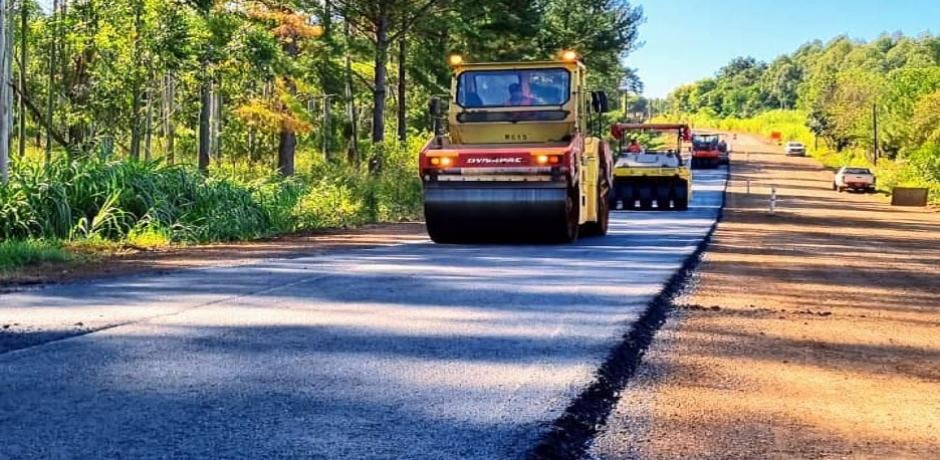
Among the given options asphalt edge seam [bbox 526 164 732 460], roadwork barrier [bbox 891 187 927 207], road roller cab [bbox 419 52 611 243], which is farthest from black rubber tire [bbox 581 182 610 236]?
roadwork barrier [bbox 891 187 927 207]

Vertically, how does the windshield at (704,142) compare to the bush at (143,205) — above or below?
above

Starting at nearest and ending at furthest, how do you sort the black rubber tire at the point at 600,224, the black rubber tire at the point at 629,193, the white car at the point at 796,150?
the black rubber tire at the point at 600,224 < the black rubber tire at the point at 629,193 < the white car at the point at 796,150

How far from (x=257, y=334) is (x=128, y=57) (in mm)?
25065

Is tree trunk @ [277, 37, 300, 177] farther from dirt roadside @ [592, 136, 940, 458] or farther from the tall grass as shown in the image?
dirt roadside @ [592, 136, 940, 458]

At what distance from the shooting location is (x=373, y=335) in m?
7.56

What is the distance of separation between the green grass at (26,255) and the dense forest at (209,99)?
256 cm

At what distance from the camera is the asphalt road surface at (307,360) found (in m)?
4.80

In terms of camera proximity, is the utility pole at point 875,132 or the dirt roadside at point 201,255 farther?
the utility pole at point 875,132

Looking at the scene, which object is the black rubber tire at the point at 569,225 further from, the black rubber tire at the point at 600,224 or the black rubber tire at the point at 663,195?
the black rubber tire at the point at 663,195

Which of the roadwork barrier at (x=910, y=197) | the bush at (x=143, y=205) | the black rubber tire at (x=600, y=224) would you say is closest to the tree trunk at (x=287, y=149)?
the bush at (x=143, y=205)

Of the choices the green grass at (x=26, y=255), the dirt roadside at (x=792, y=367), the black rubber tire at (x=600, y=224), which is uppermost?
the black rubber tire at (x=600, y=224)

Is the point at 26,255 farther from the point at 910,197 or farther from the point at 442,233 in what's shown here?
the point at 910,197

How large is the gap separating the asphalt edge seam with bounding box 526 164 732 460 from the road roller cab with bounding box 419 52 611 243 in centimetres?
591

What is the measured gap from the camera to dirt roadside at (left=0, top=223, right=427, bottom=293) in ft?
37.8
